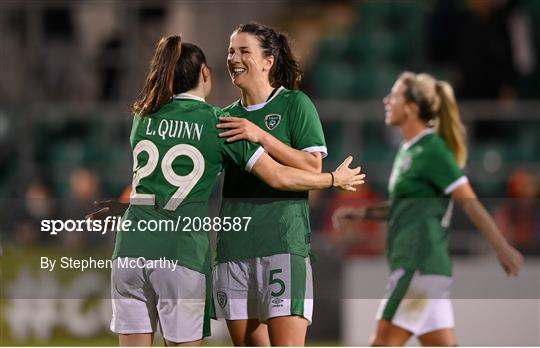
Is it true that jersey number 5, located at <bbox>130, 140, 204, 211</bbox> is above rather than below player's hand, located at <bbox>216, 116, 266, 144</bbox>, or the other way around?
below

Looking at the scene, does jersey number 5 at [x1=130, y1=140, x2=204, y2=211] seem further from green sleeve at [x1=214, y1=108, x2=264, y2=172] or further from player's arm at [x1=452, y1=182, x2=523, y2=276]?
player's arm at [x1=452, y1=182, x2=523, y2=276]

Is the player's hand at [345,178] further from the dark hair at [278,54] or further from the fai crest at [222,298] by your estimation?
the fai crest at [222,298]

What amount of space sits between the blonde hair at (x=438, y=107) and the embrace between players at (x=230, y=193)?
1.24 meters

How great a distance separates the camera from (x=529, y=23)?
13.4 meters

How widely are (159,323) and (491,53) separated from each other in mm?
8154

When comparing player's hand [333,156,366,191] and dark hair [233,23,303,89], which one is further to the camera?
dark hair [233,23,303,89]

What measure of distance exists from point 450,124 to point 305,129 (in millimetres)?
1586

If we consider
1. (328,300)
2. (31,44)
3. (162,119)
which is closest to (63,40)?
(31,44)

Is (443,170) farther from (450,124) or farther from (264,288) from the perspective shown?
(264,288)

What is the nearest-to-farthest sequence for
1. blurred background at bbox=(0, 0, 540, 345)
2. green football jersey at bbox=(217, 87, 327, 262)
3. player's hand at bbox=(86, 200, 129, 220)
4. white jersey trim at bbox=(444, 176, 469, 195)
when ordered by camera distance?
green football jersey at bbox=(217, 87, 327, 262) → player's hand at bbox=(86, 200, 129, 220) → white jersey trim at bbox=(444, 176, 469, 195) → blurred background at bbox=(0, 0, 540, 345)

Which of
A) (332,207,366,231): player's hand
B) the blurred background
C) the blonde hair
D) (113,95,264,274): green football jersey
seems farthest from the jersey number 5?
the blurred background

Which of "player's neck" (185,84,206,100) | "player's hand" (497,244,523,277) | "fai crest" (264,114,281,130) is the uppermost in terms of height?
"player's neck" (185,84,206,100)

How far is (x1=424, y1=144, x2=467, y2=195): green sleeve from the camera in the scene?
21.4 feet

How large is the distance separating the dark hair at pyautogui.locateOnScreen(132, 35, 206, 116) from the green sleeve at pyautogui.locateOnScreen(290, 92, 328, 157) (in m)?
0.46
